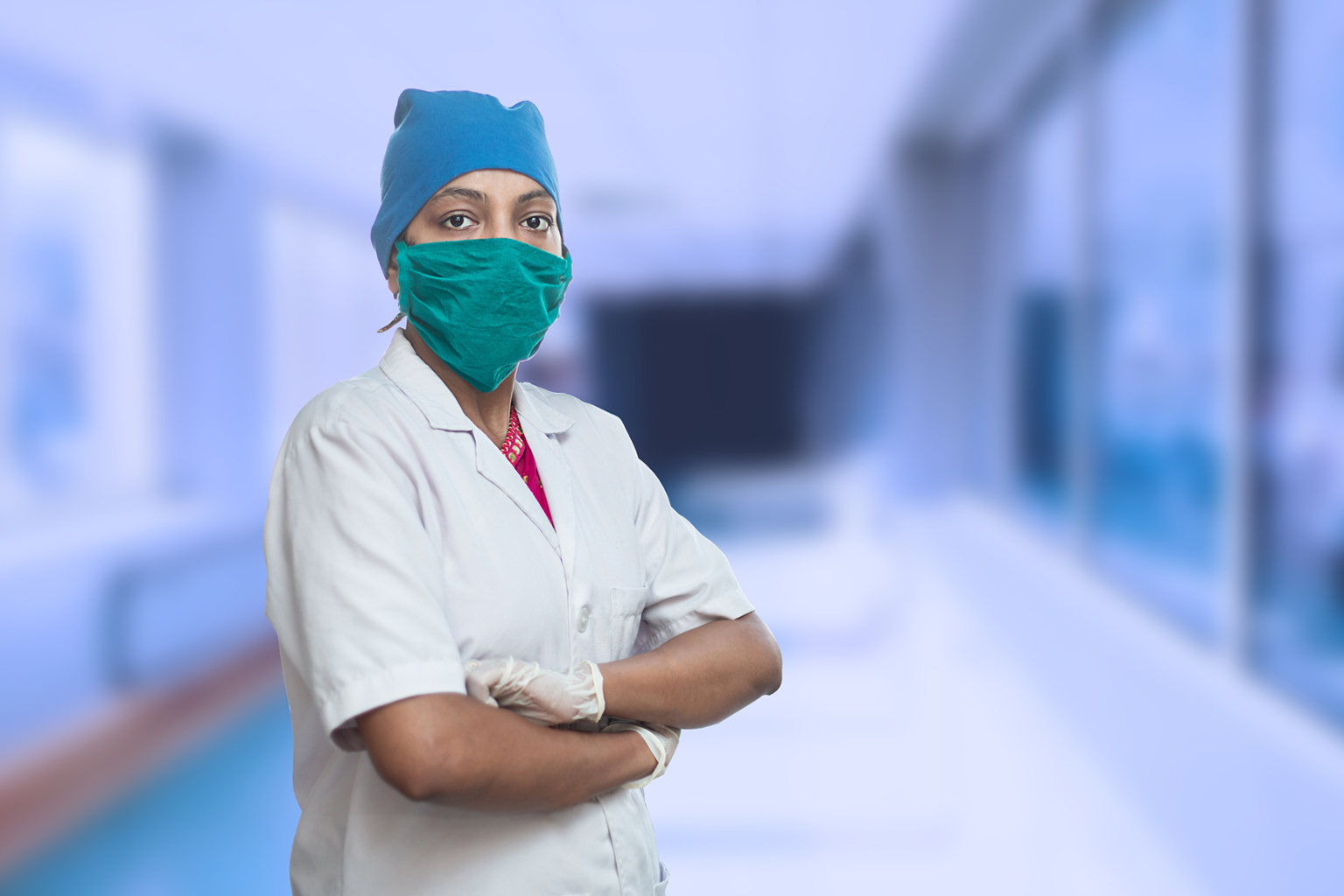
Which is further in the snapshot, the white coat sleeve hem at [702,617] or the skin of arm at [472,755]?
the white coat sleeve hem at [702,617]

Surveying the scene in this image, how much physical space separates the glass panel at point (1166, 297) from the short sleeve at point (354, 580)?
2427 millimetres

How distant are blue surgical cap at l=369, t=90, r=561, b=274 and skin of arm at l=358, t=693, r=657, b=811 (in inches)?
18.8

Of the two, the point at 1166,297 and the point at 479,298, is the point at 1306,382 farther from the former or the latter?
the point at 479,298

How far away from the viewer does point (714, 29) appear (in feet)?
13.0

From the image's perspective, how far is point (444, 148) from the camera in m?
0.95

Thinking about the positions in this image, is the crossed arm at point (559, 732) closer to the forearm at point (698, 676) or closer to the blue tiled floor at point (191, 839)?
the forearm at point (698, 676)

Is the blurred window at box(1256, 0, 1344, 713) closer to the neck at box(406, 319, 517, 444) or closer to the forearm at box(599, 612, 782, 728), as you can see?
the forearm at box(599, 612, 782, 728)

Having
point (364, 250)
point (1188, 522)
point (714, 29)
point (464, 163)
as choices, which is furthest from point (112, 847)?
point (364, 250)

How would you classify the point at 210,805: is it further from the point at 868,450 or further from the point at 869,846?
the point at 868,450

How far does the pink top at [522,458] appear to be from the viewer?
1007 millimetres

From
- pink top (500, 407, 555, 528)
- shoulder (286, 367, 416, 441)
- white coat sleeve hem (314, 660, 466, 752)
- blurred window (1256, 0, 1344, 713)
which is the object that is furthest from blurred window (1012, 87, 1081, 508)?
white coat sleeve hem (314, 660, 466, 752)

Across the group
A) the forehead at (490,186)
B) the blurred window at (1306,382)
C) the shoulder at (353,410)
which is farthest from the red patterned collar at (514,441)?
the blurred window at (1306,382)

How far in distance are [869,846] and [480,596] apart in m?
2.11

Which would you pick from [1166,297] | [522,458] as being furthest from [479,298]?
[1166,297]
